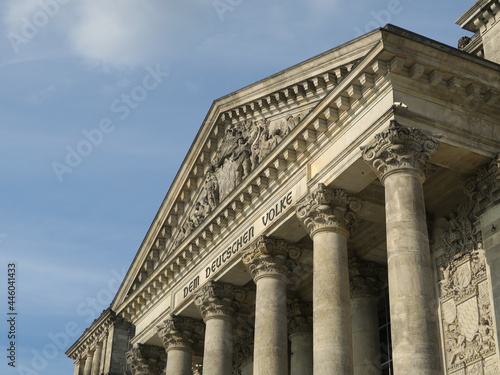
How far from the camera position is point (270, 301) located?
26.0 metres

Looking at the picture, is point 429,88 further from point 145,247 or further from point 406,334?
point 145,247

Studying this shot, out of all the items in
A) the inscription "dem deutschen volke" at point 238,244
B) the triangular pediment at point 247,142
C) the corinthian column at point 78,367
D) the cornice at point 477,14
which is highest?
the cornice at point 477,14

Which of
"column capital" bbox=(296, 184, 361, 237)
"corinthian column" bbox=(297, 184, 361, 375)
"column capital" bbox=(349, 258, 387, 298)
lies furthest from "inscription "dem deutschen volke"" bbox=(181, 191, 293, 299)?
"column capital" bbox=(349, 258, 387, 298)

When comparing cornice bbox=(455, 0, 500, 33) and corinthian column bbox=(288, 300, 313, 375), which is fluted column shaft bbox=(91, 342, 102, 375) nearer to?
corinthian column bbox=(288, 300, 313, 375)

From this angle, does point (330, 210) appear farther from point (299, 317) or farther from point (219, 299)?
point (299, 317)

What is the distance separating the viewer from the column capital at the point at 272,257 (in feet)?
86.9

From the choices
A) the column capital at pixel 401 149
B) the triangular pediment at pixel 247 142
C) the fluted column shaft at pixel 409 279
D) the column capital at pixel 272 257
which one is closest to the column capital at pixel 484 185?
the column capital at pixel 401 149

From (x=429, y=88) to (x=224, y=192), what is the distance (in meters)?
10.4

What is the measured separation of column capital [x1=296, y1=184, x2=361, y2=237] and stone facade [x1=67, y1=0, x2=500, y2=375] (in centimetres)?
4

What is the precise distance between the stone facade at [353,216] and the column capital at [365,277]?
0.05m

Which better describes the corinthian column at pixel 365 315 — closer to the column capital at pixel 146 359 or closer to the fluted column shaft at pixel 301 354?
the fluted column shaft at pixel 301 354

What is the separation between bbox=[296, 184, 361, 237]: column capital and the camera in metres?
23.7

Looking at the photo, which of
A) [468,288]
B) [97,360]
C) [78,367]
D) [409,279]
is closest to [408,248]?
[409,279]

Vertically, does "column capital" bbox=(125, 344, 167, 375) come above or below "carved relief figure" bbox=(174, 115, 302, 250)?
below
